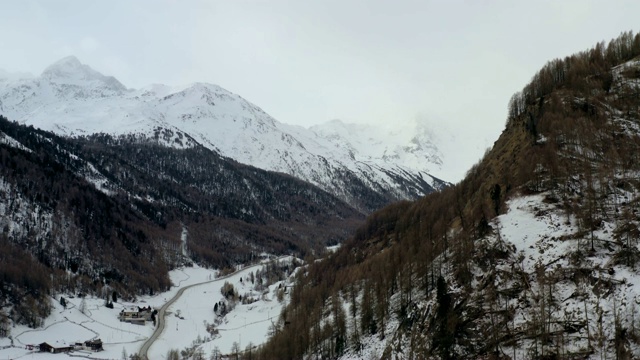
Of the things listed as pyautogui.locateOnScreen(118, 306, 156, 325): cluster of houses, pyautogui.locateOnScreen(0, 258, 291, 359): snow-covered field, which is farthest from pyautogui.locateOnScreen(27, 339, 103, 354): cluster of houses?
pyautogui.locateOnScreen(118, 306, 156, 325): cluster of houses

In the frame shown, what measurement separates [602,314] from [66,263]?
194907 mm

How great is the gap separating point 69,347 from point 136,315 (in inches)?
1372

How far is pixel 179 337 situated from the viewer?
148500mm

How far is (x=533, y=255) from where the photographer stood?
57.9 metres

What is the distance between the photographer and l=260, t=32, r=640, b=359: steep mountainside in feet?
161

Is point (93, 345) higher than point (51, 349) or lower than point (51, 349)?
higher

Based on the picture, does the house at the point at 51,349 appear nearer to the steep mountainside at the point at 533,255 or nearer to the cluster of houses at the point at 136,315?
the cluster of houses at the point at 136,315

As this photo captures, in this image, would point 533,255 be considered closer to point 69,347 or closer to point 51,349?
point 69,347

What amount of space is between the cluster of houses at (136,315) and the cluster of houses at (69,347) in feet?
87.7

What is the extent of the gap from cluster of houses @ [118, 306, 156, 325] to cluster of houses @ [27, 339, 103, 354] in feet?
87.7

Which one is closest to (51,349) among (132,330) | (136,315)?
(132,330)

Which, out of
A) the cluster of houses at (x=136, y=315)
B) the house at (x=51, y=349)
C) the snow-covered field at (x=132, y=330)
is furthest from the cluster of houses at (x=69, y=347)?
the cluster of houses at (x=136, y=315)

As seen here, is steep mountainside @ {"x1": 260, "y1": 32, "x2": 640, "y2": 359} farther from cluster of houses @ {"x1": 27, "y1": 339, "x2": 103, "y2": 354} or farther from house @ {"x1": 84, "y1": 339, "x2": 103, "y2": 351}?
cluster of houses @ {"x1": 27, "y1": 339, "x2": 103, "y2": 354}

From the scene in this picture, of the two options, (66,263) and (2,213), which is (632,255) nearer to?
(66,263)
